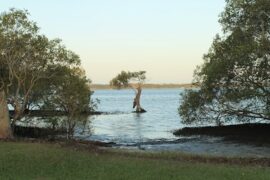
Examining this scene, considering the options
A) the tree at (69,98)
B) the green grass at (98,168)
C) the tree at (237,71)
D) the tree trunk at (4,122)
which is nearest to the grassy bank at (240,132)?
the tree at (237,71)

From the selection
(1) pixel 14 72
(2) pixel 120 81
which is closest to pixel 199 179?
(1) pixel 14 72

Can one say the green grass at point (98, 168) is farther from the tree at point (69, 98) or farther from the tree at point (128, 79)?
the tree at point (128, 79)

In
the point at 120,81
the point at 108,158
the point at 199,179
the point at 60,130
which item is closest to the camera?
the point at 199,179

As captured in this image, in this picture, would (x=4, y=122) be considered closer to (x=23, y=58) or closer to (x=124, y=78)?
(x=23, y=58)

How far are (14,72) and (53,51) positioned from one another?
11.3ft

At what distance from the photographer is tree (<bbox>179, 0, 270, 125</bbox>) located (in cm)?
3547

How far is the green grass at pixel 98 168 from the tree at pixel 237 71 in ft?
57.7

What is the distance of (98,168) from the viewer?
58.5 ft

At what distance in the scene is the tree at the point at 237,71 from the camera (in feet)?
116

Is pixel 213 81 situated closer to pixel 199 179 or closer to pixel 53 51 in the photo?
pixel 53 51

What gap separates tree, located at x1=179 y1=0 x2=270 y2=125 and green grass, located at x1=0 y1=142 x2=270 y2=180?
17.6 metres

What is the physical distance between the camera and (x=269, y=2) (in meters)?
34.4

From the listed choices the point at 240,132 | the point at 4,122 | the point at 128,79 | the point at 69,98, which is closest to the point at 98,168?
the point at 4,122

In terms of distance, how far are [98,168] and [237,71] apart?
72.7 feet
